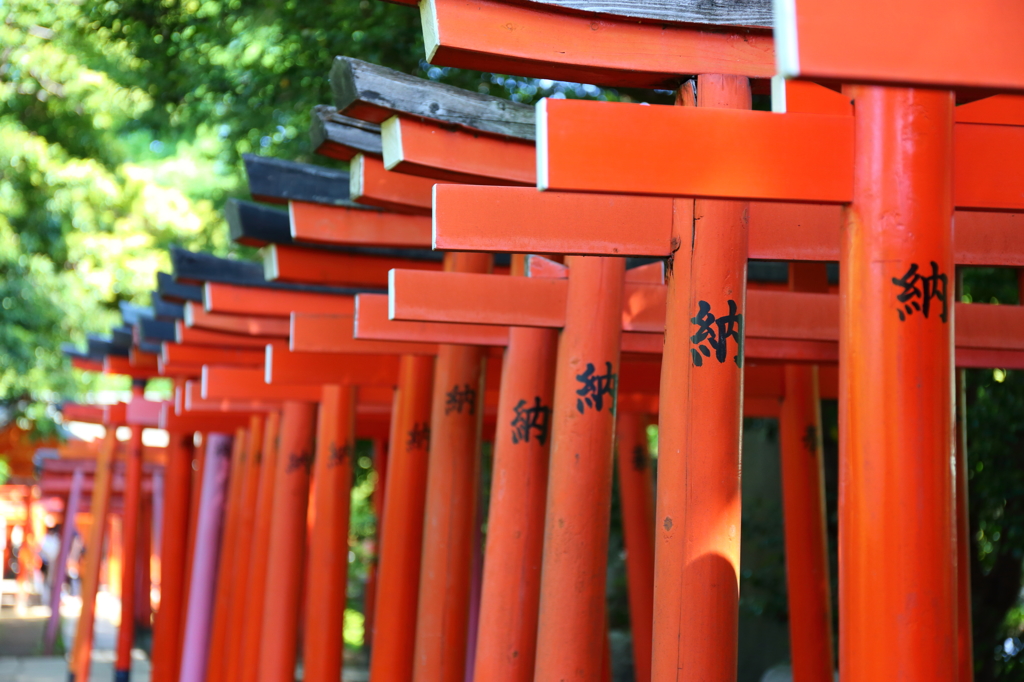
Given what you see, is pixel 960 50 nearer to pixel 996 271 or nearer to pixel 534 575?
pixel 534 575

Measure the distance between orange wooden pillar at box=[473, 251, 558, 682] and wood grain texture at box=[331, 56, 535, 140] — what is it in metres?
0.99

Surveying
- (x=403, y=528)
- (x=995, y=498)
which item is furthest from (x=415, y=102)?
(x=995, y=498)

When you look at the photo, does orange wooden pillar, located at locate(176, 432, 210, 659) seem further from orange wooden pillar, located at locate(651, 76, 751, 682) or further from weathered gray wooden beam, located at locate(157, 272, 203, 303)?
orange wooden pillar, located at locate(651, 76, 751, 682)

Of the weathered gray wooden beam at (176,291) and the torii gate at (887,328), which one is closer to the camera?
the torii gate at (887,328)

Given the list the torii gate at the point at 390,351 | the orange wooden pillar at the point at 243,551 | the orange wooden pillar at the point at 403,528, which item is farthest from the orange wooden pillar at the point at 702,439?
the orange wooden pillar at the point at 243,551

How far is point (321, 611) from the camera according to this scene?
23.8ft

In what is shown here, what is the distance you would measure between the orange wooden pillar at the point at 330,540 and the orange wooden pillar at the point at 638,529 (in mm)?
2243

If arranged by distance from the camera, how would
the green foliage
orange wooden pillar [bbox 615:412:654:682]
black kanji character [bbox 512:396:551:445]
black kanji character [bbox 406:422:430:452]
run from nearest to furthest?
black kanji character [bbox 512:396:551:445] → black kanji character [bbox 406:422:430:452] → the green foliage → orange wooden pillar [bbox 615:412:654:682]

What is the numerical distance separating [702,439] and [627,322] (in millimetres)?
1482

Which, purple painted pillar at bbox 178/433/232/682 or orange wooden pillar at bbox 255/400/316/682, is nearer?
orange wooden pillar at bbox 255/400/316/682

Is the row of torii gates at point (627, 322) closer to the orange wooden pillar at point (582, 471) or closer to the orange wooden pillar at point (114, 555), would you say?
the orange wooden pillar at point (582, 471)

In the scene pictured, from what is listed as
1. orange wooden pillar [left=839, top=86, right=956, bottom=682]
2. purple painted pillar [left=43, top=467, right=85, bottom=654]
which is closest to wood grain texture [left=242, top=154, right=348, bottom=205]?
orange wooden pillar [left=839, top=86, right=956, bottom=682]

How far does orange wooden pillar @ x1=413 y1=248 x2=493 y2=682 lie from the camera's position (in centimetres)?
584

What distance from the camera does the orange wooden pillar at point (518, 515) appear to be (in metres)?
4.95
